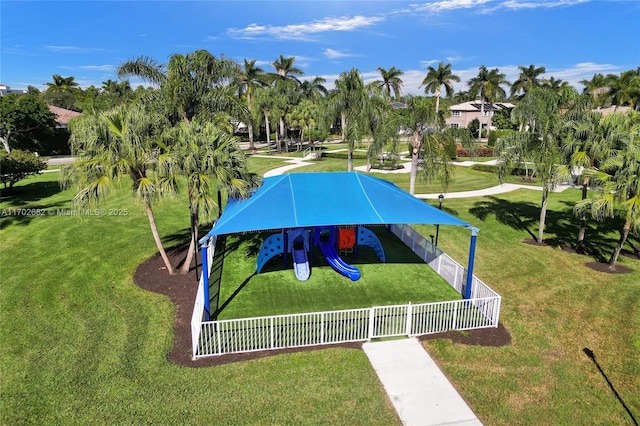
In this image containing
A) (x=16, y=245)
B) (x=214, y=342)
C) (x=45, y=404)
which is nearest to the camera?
(x=45, y=404)

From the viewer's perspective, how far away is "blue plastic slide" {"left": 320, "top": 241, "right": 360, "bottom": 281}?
14930 millimetres

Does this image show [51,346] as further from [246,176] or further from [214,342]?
[246,176]

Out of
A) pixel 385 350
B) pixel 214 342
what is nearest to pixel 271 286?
pixel 214 342

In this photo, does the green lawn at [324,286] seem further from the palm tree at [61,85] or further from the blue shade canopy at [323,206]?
the palm tree at [61,85]

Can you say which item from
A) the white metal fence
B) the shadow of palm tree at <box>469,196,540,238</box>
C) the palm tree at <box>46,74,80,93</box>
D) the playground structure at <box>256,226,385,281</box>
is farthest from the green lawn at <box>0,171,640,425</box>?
the palm tree at <box>46,74,80,93</box>

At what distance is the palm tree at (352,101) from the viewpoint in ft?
73.4

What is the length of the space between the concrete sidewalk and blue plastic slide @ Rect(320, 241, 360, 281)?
4.11 meters

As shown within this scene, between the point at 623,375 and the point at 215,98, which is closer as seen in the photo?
the point at 623,375

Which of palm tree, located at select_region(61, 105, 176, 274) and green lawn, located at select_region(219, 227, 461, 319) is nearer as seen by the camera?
palm tree, located at select_region(61, 105, 176, 274)

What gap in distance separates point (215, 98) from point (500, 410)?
15026 millimetres

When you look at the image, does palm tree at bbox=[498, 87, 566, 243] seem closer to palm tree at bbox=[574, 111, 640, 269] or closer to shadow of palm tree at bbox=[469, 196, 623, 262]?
palm tree at bbox=[574, 111, 640, 269]

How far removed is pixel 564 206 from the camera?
91.4 feet

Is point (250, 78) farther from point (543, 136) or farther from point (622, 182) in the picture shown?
point (622, 182)

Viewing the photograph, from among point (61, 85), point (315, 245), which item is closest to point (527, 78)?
point (315, 245)
